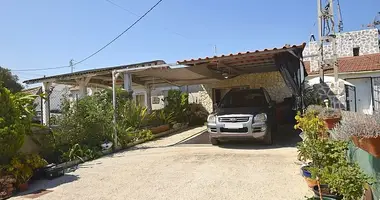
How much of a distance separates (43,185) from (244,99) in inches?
251

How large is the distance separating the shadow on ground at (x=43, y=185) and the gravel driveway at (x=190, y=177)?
0.02 metres

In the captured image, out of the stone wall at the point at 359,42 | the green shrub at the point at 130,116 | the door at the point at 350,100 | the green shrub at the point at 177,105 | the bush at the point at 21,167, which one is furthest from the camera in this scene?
the stone wall at the point at 359,42

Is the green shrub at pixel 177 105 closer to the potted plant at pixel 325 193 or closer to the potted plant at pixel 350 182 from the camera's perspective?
the potted plant at pixel 325 193

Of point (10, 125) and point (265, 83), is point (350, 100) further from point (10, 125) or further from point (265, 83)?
point (10, 125)

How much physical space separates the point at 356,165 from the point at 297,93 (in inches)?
218

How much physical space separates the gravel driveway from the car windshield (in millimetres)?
1661

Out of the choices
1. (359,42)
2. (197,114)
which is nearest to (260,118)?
(197,114)

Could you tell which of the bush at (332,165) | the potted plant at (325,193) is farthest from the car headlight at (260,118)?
the potted plant at (325,193)

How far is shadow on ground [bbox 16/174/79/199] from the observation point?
16.0 feet

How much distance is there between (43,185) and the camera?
539 centimetres

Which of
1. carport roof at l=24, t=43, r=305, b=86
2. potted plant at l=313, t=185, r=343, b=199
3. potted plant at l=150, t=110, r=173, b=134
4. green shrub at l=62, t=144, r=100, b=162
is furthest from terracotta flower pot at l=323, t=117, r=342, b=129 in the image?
potted plant at l=150, t=110, r=173, b=134

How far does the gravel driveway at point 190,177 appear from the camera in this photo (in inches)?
171

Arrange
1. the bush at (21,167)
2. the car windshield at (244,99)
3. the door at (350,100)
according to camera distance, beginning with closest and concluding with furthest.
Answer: the bush at (21,167) < the car windshield at (244,99) < the door at (350,100)

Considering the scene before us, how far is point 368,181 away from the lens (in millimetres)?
2588
